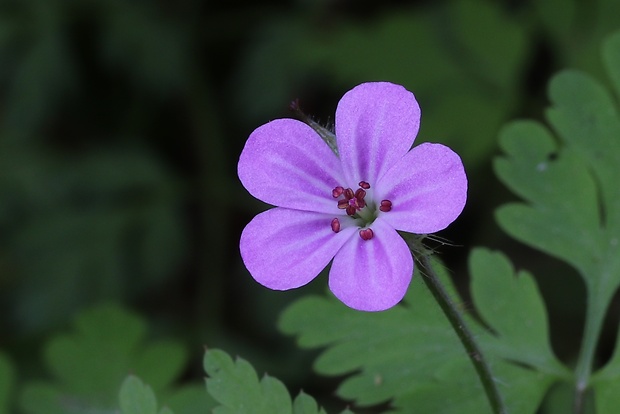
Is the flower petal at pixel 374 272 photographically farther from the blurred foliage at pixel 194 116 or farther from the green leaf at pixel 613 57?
the blurred foliage at pixel 194 116

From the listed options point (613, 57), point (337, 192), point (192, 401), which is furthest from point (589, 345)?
point (192, 401)

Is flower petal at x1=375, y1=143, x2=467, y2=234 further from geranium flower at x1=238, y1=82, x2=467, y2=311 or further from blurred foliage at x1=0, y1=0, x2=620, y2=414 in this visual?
blurred foliage at x1=0, y1=0, x2=620, y2=414

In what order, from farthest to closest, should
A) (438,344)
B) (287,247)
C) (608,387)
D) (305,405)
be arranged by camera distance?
(438,344) → (608,387) → (305,405) → (287,247)

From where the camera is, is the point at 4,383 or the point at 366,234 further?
the point at 4,383

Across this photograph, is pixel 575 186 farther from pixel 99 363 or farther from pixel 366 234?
pixel 99 363

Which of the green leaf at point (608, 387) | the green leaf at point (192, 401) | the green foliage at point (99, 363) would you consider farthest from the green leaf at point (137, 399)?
the green leaf at point (608, 387)

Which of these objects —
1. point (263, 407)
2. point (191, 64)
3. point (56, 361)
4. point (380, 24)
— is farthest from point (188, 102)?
point (263, 407)

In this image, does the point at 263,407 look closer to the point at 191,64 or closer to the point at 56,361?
the point at 56,361
